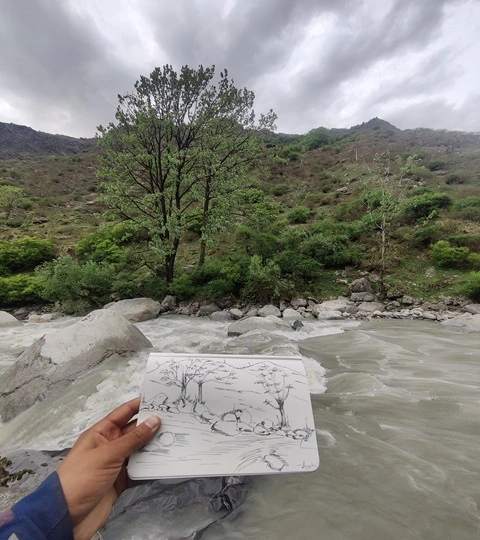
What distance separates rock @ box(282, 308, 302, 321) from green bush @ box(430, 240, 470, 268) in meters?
6.44

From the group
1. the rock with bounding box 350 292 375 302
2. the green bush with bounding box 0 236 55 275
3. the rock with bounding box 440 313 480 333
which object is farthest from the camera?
the green bush with bounding box 0 236 55 275

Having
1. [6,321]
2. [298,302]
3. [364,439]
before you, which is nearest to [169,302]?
[298,302]

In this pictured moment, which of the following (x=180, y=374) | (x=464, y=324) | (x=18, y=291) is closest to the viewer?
(x=180, y=374)

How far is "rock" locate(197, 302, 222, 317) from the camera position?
10812mm

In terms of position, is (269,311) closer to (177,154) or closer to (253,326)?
(253,326)

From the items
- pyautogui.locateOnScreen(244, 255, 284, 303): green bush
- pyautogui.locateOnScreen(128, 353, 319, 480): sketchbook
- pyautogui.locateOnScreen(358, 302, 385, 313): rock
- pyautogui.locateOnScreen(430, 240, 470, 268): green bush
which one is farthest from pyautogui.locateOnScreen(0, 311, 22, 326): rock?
pyautogui.locateOnScreen(430, 240, 470, 268): green bush

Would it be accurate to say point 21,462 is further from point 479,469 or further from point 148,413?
point 479,469

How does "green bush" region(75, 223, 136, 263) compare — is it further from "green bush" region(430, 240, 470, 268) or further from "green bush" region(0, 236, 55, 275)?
"green bush" region(430, 240, 470, 268)

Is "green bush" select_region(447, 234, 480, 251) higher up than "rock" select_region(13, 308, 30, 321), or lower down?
higher up

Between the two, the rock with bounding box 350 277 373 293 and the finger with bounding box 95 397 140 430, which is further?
the rock with bounding box 350 277 373 293

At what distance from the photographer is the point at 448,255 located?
37.8 ft

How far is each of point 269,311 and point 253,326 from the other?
2656 millimetres

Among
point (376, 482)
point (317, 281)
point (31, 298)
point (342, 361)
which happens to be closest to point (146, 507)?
point (376, 482)

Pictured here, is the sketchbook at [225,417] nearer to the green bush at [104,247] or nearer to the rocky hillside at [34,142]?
the green bush at [104,247]
